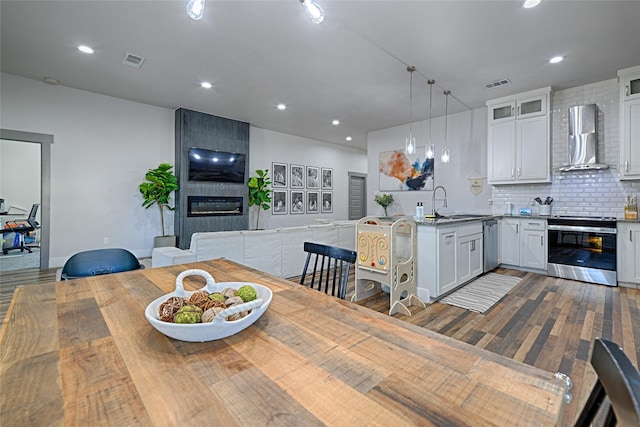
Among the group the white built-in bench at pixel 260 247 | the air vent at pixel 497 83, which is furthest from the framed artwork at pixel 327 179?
the air vent at pixel 497 83

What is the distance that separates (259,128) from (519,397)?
24.4ft

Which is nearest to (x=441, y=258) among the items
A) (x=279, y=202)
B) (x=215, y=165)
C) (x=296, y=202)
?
(x=215, y=165)

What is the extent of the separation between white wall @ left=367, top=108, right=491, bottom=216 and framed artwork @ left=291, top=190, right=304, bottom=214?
8.71 ft

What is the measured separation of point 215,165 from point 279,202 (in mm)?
2104

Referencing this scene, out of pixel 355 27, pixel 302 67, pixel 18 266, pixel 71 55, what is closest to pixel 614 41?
pixel 355 27

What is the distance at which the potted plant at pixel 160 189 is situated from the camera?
5.27 meters

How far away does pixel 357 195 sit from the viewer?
389 inches

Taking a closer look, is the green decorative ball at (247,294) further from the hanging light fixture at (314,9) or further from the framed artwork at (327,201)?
the framed artwork at (327,201)

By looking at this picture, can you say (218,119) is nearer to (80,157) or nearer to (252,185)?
(252,185)

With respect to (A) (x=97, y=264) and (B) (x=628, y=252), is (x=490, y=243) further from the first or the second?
(A) (x=97, y=264)

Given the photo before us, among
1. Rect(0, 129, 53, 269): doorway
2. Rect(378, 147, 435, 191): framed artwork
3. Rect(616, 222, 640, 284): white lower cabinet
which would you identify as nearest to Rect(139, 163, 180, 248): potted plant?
Rect(0, 129, 53, 269): doorway

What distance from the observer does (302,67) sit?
3.95 m

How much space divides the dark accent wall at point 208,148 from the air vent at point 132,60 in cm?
180

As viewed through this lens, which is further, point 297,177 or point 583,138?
point 297,177
